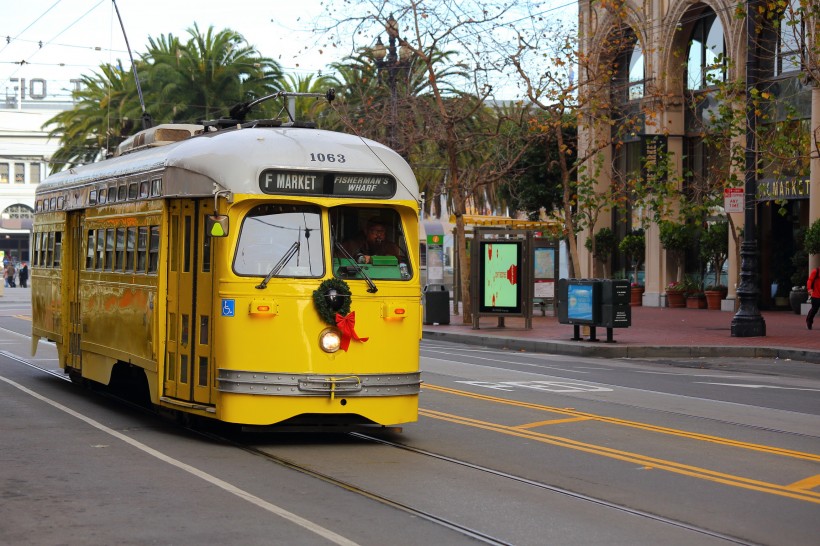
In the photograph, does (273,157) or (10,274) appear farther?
(10,274)

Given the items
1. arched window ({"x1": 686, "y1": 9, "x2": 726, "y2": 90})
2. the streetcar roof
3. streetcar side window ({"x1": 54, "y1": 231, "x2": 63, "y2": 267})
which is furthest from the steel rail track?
arched window ({"x1": 686, "y1": 9, "x2": 726, "y2": 90})

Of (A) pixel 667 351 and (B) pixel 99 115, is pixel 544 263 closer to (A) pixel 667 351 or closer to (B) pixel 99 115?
(A) pixel 667 351

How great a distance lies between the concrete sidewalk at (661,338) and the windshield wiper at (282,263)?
1552 cm

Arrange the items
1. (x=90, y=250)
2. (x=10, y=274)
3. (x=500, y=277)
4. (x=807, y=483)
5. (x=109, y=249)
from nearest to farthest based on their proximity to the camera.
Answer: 1. (x=807, y=483)
2. (x=109, y=249)
3. (x=90, y=250)
4. (x=500, y=277)
5. (x=10, y=274)

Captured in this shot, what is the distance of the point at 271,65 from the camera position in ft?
171

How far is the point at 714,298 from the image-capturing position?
42.4 metres

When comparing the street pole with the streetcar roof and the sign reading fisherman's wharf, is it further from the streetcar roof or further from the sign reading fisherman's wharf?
the sign reading fisherman's wharf

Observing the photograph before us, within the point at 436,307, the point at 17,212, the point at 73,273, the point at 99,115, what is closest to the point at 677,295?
the point at 436,307

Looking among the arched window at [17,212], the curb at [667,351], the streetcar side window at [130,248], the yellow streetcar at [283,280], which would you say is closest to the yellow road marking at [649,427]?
the yellow streetcar at [283,280]

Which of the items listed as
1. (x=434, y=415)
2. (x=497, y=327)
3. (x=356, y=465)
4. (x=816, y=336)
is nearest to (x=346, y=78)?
(x=497, y=327)

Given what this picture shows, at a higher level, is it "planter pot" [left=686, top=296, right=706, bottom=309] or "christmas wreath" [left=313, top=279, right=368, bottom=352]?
"christmas wreath" [left=313, top=279, right=368, bottom=352]

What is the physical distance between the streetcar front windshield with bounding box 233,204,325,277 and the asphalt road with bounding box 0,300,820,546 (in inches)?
65.5

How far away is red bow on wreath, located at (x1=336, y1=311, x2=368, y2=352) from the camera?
11.5m

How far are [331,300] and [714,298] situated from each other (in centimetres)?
3280
